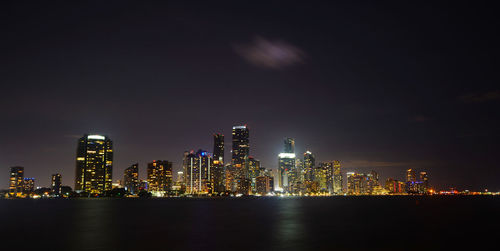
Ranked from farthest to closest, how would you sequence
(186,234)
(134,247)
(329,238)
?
(186,234) → (329,238) → (134,247)

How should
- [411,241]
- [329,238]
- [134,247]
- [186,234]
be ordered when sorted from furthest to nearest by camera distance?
[186,234], [329,238], [411,241], [134,247]

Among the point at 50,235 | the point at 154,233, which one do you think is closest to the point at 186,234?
the point at 154,233

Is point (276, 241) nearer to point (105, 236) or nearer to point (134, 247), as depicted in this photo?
point (134, 247)

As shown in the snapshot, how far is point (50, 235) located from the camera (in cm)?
5134

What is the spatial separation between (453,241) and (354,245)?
40.5 feet

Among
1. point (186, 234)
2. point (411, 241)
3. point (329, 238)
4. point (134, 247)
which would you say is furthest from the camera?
point (186, 234)

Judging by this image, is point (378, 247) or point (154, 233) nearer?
point (378, 247)

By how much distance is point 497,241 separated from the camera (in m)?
44.2

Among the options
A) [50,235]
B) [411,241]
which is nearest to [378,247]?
[411,241]

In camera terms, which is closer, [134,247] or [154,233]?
[134,247]

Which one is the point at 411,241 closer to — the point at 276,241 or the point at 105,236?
the point at 276,241

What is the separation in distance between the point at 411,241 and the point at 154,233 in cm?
3246

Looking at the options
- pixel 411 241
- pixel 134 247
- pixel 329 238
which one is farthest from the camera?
pixel 329 238

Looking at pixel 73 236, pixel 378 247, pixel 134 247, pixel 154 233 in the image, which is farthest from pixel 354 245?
pixel 73 236
